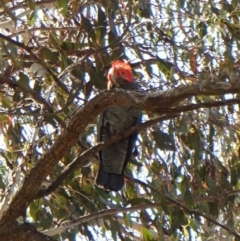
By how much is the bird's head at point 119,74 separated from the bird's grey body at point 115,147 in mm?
30

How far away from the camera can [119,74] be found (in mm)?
3736

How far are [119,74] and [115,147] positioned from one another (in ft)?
1.28

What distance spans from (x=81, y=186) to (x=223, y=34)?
3.23 ft

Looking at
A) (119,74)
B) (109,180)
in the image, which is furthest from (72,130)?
(119,74)

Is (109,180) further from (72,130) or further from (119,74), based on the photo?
(72,130)

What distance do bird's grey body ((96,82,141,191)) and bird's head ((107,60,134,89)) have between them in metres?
0.03

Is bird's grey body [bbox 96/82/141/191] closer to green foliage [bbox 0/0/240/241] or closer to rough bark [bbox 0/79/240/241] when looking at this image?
green foliage [bbox 0/0/240/241]

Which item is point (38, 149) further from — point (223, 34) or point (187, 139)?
point (223, 34)

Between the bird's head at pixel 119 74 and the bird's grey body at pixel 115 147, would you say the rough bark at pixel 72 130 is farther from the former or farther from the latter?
the bird's head at pixel 119 74

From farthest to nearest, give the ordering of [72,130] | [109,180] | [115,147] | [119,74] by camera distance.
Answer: [115,147] < [119,74] < [109,180] < [72,130]

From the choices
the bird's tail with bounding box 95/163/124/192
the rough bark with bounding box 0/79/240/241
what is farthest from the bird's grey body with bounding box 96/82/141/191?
the rough bark with bounding box 0/79/240/241

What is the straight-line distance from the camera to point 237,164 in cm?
363

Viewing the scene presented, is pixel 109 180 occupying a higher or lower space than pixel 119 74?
lower

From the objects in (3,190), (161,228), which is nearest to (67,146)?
(3,190)
